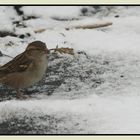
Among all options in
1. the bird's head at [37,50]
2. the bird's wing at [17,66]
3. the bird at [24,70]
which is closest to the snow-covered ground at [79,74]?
the bird at [24,70]

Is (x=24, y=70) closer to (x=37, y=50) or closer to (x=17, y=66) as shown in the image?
(x=17, y=66)

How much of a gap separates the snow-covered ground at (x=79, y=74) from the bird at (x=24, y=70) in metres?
0.17

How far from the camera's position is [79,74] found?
8125mm

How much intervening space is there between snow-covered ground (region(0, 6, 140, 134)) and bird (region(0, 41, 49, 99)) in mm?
166

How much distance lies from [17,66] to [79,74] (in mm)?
884

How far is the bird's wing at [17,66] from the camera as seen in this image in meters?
7.55

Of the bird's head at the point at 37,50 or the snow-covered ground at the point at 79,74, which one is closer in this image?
the snow-covered ground at the point at 79,74

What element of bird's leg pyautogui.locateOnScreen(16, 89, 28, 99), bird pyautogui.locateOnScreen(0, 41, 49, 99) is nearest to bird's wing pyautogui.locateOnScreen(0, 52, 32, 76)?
bird pyautogui.locateOnScreen(0, 41, 49, 99)

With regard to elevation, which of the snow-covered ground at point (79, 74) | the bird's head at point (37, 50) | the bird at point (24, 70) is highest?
the bird's head at point (37, 50)

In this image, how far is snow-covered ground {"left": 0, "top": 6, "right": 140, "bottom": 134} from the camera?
706 cm

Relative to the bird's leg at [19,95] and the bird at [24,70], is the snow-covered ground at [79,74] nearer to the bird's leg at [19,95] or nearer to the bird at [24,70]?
the bird's leg at [19,95]

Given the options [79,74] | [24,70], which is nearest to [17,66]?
[24,70]

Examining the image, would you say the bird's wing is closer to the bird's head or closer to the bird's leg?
the bird's head

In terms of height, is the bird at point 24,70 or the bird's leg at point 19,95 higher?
the bird at point 24,70
